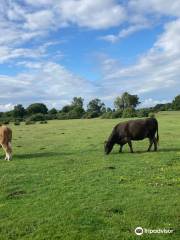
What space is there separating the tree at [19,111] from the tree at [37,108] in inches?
101

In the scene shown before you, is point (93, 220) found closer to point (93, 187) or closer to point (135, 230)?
point (135, 230)

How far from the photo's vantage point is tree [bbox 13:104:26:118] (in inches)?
3959

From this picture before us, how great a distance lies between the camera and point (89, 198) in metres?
10.8

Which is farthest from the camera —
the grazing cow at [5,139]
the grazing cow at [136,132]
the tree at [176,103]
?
the tree at [176,103]

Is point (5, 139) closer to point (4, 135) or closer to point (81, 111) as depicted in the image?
point (4, 135)

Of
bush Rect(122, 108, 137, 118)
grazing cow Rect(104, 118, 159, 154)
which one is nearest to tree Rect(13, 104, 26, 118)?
bush Rect(122, 108, 137, 118)

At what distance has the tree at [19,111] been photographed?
100562 mm

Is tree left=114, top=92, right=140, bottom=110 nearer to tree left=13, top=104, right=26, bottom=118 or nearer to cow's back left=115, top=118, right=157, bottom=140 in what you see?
tree left=13, top=104, right=26, bottom=118

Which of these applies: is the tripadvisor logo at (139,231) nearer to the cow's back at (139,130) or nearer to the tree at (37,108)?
the cow's back at (139,130)

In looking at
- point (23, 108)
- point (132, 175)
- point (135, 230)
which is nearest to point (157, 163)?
point (132, 175)

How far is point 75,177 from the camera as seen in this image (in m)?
13.9

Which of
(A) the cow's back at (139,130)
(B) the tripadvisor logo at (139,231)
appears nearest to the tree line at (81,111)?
(A) the cow's back at (139,130)

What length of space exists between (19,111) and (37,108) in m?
8.76

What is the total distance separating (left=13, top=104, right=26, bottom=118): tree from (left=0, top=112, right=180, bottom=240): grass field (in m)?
84.1
